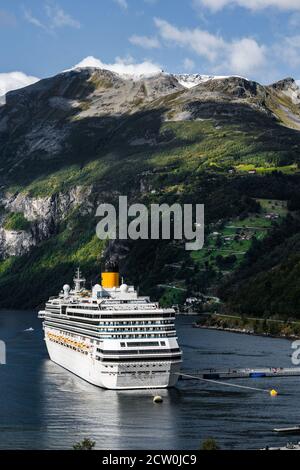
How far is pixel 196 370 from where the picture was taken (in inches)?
6521

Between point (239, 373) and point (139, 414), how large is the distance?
45.3m

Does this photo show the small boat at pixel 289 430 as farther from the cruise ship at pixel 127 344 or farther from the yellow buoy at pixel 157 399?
the cruise ship at pixel 127 344

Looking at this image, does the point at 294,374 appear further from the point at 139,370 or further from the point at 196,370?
the point at 139,370

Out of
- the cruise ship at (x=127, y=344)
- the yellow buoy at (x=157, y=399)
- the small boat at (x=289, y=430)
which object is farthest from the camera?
the cruise ship at (x=127, y=344)

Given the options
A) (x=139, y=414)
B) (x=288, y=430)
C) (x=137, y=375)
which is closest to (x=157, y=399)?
(x=137, y=375)

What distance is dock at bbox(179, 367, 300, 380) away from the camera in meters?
158

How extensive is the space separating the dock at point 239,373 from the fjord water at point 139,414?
369 centimetres

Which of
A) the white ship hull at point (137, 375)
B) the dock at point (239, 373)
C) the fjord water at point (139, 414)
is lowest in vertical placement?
the dock at point (239, 373)

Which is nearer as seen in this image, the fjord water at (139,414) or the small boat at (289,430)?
the fjord water at (139,414)

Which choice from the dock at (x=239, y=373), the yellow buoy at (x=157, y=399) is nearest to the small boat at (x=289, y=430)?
the yellow buoy at (x=157, y=399)

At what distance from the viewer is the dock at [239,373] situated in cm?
15775

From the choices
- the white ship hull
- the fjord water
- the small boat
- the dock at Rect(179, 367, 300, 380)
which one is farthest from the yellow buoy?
the dock at Rect(179, 367, 300, 380)

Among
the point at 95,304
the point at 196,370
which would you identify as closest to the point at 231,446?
the point at 95,304
